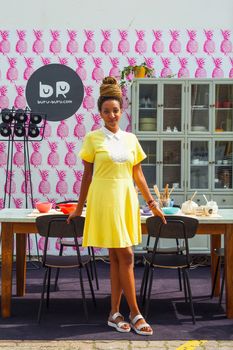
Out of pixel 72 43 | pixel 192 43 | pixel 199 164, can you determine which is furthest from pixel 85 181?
pixel 192 43

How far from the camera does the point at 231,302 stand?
172 inches

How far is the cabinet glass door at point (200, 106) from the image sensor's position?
6750mm

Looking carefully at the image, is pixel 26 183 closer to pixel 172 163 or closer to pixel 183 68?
pixel 172 163

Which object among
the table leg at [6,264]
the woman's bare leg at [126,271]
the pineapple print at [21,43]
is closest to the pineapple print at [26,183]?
the pineapple print at [21,43]

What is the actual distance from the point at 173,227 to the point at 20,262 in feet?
5.09

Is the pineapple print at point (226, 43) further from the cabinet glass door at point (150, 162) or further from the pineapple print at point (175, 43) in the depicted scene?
the cabinet glass door at point (150, 162)

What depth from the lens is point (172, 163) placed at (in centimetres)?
677

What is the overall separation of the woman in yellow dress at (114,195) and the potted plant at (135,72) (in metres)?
2.77

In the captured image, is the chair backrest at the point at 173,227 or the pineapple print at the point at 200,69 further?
the pineapple print at the point at 200,69

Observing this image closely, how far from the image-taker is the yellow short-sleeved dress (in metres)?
3.86

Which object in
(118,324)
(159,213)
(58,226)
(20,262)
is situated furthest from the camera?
(20,262)

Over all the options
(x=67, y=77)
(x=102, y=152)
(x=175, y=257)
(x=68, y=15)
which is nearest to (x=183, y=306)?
(x=175, y=257)

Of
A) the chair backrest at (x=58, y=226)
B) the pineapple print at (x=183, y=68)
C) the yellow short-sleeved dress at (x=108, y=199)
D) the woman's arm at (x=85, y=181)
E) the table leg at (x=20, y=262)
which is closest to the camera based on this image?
the yellow short-sleeved dress at (x=108, y=199)

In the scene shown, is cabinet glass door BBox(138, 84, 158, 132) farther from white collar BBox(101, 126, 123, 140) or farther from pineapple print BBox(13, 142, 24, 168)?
white collar BBox(101, 126, 123, 140)
